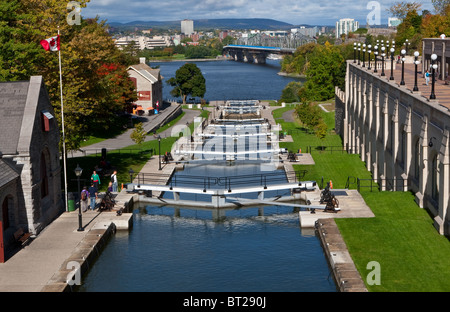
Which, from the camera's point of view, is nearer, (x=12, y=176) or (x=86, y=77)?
(x=12, y=176)

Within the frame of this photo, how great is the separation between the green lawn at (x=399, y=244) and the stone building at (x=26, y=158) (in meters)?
15.1

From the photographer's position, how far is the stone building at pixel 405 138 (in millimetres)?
31938

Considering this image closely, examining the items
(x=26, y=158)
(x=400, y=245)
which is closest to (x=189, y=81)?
(x=26, y=158)

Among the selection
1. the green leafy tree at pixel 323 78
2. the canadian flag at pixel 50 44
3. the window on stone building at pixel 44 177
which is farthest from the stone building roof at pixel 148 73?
the window on stone building at pixel 44 177

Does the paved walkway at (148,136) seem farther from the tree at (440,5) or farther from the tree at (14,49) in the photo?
the tree at (440,5)

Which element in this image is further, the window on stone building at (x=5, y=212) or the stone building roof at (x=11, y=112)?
the stone building roof at (x=11, y=112)

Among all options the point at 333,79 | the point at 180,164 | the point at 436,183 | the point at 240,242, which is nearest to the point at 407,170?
the point at 436,183

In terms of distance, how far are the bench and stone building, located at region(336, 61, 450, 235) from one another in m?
19.0

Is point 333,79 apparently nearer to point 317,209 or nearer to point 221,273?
point 317,209

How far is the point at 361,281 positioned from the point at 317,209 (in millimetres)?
12134

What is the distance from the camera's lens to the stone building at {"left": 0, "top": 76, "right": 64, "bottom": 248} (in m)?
32.1

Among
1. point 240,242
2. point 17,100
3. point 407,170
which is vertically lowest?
point 240,242
